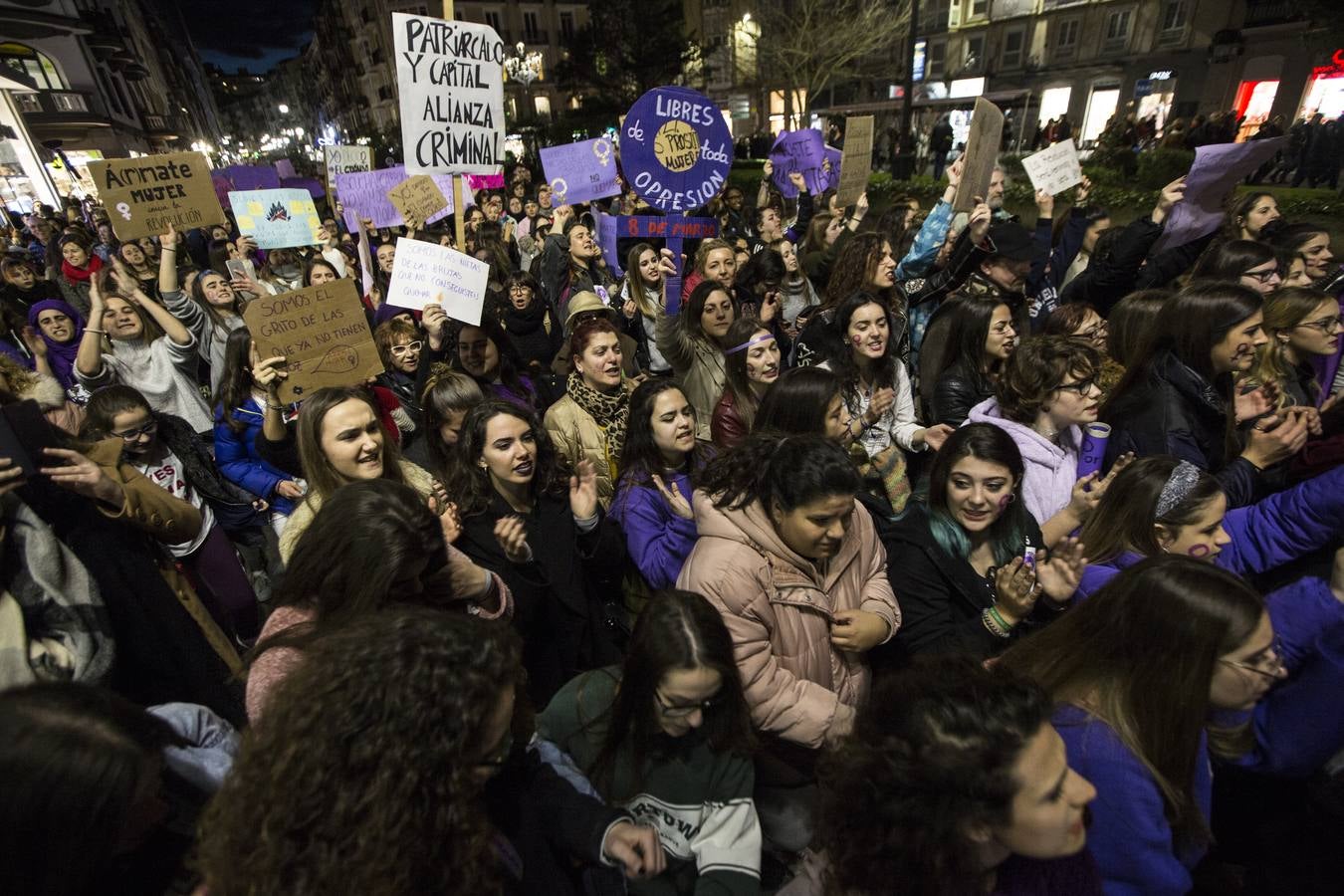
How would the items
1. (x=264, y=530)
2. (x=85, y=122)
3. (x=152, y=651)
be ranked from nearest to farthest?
1. (x=152, y=651)
2. (x=264, y=530)
3. (x=85, y=122)

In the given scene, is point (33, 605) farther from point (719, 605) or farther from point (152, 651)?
point (719, 605)

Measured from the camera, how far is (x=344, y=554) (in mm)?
1797

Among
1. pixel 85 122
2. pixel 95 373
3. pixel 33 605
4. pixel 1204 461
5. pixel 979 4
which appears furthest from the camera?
pixel 979 4

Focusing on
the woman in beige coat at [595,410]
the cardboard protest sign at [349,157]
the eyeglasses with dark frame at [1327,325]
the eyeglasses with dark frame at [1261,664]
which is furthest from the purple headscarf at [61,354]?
the eyeglasses with dark frame at [1327,325]

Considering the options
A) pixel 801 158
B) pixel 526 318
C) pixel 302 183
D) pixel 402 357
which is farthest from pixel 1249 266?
pixel 302 183

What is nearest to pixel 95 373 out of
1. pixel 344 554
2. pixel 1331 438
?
pixel 344 554

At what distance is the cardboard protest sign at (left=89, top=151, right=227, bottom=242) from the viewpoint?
4.87m

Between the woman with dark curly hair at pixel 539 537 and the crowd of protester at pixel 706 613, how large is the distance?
0.05ft

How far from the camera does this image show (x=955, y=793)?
4.14 ft

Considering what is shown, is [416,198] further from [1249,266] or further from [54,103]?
[54,103]

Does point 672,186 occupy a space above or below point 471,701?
above

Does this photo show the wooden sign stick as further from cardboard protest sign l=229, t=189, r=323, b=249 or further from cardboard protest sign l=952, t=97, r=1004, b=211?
cardboard protest sign l=229, t=189, r=323, b=249

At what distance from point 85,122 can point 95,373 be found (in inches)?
1642

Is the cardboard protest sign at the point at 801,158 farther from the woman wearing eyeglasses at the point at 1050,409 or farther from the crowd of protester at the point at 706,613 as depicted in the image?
the woman wearing eyeglasses at the point at 1050,409
